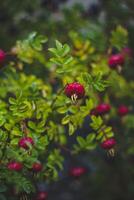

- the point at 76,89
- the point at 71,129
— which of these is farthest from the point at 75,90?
the point at 71,129

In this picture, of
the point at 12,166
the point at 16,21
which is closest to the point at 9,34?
the point at 16,21

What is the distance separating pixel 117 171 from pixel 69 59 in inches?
59.5

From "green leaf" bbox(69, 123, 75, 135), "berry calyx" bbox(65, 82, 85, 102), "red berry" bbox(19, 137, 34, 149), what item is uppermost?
"berry calyx" bbox(65, 82, 85, 102)

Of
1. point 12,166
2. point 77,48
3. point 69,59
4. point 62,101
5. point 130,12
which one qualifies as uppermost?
point 130,12

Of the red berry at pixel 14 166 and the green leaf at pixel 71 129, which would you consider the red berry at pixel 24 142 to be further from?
the green leaf at pixel 71 129

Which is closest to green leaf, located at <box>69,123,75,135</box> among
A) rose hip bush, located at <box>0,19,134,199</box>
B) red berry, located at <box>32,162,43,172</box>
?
rose hip bush, located at <box>0,19,134,199</box>

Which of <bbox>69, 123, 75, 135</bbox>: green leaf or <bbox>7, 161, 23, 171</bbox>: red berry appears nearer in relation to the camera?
<bbox>7, 161, 23, 171</bbox>: red berry

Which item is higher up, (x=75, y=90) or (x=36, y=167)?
(x=75, y=90)

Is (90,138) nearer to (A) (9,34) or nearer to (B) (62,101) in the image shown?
(B) (62,101)

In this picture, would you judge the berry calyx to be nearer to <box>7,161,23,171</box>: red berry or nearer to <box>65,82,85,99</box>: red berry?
<box>65,82,85,99</box>: red berry

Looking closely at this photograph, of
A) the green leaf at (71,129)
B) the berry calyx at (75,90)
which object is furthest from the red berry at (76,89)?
the green leaf at (71,129)

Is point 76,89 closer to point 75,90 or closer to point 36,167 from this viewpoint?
point 75,90

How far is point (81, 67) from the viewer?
92.0 inches

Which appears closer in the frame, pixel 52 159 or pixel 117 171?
pixel 52 159
